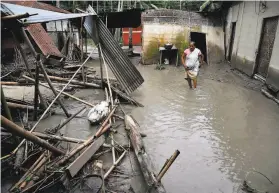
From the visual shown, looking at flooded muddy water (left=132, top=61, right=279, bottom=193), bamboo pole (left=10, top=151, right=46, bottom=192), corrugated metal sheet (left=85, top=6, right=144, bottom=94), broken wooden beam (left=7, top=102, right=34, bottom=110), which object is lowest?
flooded muddy water (left=132, top=61, right=279, bottom=193)

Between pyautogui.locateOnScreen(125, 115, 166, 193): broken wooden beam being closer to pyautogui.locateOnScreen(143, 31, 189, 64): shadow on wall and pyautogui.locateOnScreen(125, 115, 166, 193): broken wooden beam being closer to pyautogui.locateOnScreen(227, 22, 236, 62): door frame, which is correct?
pyautogui.locateOnScreen(143, 31, 189, 64): shadow on wall

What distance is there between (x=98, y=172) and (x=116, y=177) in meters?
0.31

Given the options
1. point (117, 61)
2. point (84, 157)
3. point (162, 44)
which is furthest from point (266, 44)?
point (84, 157)

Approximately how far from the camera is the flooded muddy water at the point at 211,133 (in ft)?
13.3

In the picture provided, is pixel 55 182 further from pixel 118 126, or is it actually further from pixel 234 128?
pixel 234 128

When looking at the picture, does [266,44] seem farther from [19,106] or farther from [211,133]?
[19,106]

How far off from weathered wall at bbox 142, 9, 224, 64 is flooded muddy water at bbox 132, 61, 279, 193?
184 inches

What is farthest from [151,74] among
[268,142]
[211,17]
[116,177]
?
[116,177]

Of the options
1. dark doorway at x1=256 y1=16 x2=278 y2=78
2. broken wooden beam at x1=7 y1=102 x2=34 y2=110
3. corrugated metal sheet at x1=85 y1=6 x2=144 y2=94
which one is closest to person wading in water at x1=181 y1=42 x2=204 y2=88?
corrugated metal sheet at x1=85 y1=6 x2=144 y2=94

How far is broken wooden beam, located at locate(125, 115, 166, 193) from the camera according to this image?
3.26 metres

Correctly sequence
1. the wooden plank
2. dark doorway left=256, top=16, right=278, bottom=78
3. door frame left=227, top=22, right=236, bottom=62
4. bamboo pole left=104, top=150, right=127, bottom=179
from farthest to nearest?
1. door frame left=227, top=22, right=236, bottom=62
2. dark doorway left=256, top=16, right=278, bottom=78
3. bamboo pole left=104, top=150, right=127, bottom=179
4. the wooden plank

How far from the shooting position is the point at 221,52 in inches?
568

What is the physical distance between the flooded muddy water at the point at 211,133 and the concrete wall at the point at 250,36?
0.99 meters

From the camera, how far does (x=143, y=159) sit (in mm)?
3904
